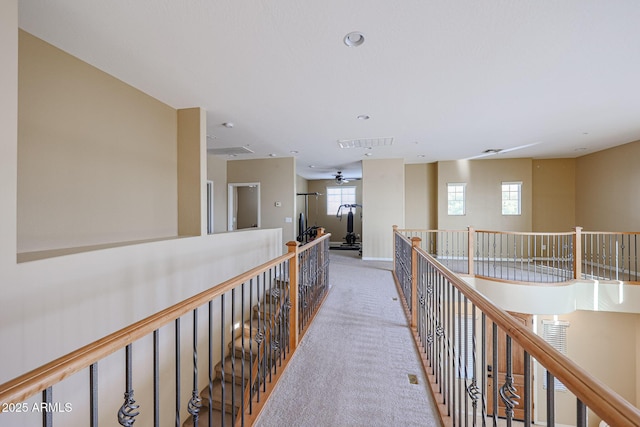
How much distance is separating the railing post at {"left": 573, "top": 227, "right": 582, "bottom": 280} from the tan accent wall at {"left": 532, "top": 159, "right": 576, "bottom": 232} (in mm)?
2769

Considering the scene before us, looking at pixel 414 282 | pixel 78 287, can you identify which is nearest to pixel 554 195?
pixel 414 282

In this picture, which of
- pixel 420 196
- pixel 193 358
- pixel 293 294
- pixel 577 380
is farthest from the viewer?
pixel 420 196

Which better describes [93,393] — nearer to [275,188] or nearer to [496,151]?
[275,188]

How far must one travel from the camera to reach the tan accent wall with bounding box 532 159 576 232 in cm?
681

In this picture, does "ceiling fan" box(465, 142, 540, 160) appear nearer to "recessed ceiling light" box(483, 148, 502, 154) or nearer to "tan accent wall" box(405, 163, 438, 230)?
"recessed ceiling light" box(483, 148, 502, 154)

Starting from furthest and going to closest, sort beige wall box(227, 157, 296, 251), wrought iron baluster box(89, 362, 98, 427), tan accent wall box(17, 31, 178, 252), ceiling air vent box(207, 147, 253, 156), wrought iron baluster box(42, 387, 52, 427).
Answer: beige wall box(227, 157, 296, 251) → ceiling air vent box(207, 147, 253, 156) → tan accent wall box(17, 31, 178, 252) → wrought iron baluster box(89, 362, 98, 427) → wrought iron baluster box(42, 387, 52, 427)

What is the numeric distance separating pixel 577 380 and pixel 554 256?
692 cm

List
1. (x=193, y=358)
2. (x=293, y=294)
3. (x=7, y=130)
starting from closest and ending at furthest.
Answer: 1. (x=193, y=358)
2. (x=7, y=130)
3. (x=293, y=294)

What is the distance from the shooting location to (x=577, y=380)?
0.64 m

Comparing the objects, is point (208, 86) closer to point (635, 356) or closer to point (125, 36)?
point (125, 36)

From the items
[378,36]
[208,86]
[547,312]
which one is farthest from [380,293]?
[208,86]

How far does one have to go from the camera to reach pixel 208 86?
9.89 feet

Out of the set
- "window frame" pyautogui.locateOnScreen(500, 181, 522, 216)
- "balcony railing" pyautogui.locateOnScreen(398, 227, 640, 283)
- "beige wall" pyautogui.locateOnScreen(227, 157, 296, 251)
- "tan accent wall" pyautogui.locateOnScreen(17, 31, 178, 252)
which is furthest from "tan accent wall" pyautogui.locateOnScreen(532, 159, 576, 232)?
"tan accent wall" pyautogui.locateOnScreen(17, 31, 178, 252)

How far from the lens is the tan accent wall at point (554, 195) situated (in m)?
6.81
